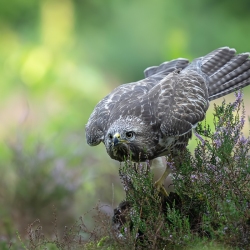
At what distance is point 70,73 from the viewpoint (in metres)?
13.1

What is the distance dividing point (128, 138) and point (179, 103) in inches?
23.0

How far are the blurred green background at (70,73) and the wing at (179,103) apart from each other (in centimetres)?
124

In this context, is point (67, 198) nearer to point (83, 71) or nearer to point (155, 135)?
point (155, 135)

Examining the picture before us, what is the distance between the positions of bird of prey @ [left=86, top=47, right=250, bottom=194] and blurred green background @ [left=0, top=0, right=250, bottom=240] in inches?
40.3

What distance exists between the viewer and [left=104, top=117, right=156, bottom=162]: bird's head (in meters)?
5.23

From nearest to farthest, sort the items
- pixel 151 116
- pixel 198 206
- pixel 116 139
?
pixel 198 206 < pixel 116 139 < pixel 151 116

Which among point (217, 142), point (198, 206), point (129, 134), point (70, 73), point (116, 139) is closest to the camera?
point (217, 142)

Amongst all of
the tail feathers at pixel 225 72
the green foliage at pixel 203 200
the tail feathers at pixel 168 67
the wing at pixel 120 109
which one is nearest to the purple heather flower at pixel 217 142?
the green foliage at pixel 203 200

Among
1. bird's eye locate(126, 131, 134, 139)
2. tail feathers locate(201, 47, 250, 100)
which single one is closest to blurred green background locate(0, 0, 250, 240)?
bird's eye locate(126, 131, 134, 139)

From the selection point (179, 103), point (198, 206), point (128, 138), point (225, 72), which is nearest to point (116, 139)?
point (128, 138)

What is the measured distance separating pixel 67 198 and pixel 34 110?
4608mm

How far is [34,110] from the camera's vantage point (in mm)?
12438

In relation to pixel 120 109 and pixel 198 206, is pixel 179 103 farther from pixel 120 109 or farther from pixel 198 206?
pixel 198 206

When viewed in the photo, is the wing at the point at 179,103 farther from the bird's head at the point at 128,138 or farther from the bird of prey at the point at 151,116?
the bird's head at the point at 128,138
